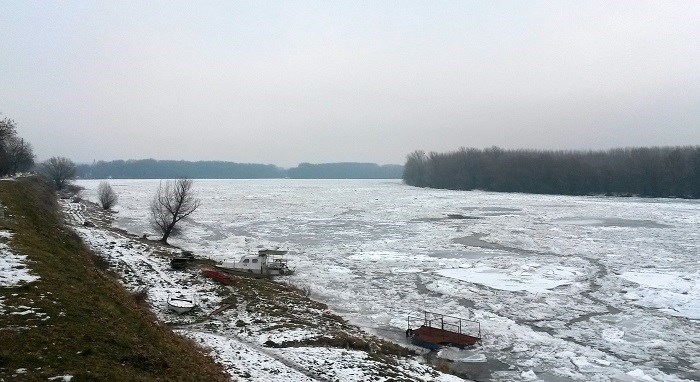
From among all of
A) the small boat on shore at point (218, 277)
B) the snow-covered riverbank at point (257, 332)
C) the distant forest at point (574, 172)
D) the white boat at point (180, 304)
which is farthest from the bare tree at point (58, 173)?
the distant forest at point (574, 172)

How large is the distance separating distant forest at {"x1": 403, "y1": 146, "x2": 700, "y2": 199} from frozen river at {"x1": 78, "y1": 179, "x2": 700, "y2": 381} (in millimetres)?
56603

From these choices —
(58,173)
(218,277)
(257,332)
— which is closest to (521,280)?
(257,332)

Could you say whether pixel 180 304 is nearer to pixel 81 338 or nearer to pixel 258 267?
pixel 81 338

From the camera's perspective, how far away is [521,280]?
82.5 ft

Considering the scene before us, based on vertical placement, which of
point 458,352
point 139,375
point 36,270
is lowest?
point 458,352

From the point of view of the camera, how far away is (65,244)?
20.2m

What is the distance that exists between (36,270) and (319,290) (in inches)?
Answer: 528

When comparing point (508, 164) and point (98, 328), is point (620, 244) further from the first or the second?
point (508, 164)

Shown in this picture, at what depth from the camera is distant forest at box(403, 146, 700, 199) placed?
99.1 meters

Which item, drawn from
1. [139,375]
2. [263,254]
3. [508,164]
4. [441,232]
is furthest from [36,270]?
[508,164]

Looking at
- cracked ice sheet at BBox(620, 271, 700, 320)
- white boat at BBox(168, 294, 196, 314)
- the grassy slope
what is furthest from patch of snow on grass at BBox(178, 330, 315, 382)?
cracked ice sheet at BBox(620, 271, 700, 320)

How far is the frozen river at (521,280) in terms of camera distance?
49.8 feet

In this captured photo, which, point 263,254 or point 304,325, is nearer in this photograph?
point 304,325

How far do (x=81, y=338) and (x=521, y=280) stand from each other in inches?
857
